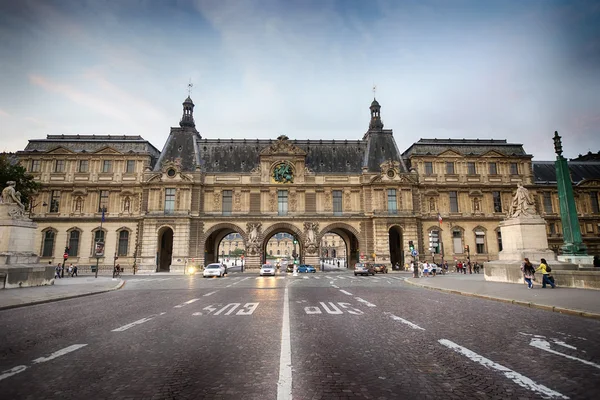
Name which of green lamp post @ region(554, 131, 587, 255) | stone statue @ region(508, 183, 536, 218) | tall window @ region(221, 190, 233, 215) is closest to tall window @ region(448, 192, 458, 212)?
green lamp post @ region(554, 131, 587, 255)

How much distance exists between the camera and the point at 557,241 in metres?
→ 50.8

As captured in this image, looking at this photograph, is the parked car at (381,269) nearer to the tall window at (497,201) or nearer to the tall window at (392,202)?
the tall window at (392,202)

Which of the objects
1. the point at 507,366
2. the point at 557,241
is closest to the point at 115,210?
the point at 507,366

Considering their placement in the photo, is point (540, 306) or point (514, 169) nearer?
point (540, 306)

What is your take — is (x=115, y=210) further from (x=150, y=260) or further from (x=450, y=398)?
(x=450, y=398)

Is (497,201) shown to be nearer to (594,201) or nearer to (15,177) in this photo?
(594,201)

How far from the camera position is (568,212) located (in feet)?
70.2

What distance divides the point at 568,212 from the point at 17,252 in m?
33.8

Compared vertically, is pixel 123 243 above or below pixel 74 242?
below

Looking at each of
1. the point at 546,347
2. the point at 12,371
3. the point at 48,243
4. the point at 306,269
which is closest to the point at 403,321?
the point at 546,347

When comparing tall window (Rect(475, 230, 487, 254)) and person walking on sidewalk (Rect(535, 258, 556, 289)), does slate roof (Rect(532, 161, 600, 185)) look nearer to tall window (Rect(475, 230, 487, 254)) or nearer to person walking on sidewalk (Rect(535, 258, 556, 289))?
tall window (Rect(475, 230, 487, 254))

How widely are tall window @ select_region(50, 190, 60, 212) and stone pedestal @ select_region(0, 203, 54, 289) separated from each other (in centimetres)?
3220

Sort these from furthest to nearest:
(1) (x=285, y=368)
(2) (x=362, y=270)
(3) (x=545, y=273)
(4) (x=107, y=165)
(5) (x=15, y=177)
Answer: (4) (x=107, y=165), (2) (x=362, y=270), (5) (x=15, y=177), (3) (x=545, y=273), (1) (x=285, y=368)

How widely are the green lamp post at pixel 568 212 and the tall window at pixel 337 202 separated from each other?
1154 inches
